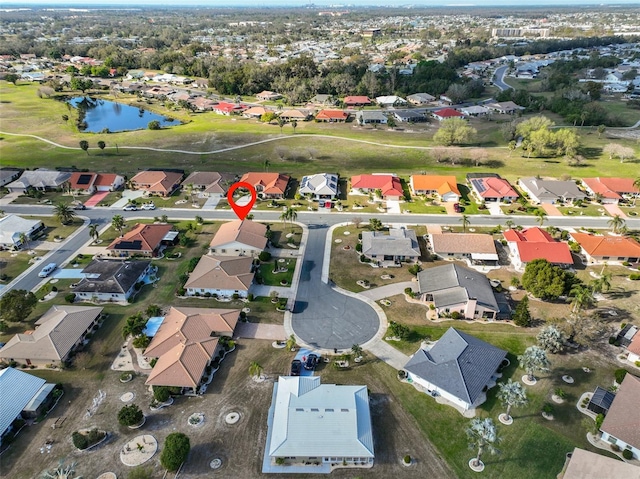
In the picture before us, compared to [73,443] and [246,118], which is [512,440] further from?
[246,118]

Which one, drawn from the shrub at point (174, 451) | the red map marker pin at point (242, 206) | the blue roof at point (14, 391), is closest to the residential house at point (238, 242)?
the red map marker pin at point (242, 206)

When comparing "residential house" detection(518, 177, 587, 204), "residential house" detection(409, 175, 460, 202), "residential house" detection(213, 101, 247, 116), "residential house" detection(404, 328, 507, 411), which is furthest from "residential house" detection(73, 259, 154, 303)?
"residential house" detection(213, 101, 247, 116)

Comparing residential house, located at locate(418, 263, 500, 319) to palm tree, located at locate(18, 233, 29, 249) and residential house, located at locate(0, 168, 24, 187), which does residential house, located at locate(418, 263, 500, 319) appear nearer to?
palm tree, located at locate(18, 233, 29, 249)

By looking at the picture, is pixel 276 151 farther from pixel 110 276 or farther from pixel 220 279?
pixel 110 276

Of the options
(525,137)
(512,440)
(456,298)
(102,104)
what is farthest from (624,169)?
(102,104)

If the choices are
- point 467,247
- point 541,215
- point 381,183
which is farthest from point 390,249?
point 541,215
